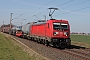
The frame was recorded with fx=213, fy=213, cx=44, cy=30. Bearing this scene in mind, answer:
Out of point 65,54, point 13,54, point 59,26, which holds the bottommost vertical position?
point 65,54

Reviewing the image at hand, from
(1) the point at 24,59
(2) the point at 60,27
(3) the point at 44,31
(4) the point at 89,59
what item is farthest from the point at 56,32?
(1) the point at 24,59

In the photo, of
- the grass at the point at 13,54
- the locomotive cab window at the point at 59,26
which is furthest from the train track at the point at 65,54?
the locomotive cab window at the point at 59,26

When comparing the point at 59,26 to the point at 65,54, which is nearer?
the point at 65,54

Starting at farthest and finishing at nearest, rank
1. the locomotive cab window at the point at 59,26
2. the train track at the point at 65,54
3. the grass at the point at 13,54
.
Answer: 1. the locomotive cab window at the point at 59,26
2. the train track at the point at 65,54
3. the grass at the point at 13,54

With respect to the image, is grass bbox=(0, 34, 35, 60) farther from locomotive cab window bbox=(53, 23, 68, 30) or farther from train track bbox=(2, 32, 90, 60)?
locomotive cab window bbox=(53, 23, 68, 30)

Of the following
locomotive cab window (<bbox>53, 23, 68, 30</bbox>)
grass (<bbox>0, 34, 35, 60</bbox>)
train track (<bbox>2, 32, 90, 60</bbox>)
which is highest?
locomotive cab window (<bbox>53, 23, 68, 30</bbox>)

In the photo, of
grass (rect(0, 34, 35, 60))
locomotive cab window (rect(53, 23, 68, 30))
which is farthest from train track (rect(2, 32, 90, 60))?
locomotive cab window (rect(53, 23, 68, 30))

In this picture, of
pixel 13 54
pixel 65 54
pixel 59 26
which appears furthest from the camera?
pixel 59 26

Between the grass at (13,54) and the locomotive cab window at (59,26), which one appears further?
the locomotive cab window at (59,26)

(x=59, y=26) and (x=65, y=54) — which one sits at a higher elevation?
(x=59, y=26)

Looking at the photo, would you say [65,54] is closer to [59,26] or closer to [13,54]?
[13,54]

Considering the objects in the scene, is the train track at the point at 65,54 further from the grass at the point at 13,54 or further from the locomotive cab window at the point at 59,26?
the locomotive cab window at the point at 59,26

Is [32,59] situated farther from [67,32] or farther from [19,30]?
[19,30]

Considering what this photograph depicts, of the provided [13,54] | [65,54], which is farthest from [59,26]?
[13,54]
